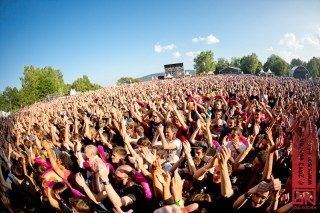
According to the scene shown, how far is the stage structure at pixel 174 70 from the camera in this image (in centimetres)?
4812

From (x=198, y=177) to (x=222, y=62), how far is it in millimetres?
113065

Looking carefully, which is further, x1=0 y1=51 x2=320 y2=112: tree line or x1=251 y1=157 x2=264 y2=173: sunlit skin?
x1=0 y1=51 x2=320 y2=112: tree line

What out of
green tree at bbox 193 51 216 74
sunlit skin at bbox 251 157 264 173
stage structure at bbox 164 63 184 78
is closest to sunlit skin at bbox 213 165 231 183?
sunlit skin at bbox 251 157 264 173

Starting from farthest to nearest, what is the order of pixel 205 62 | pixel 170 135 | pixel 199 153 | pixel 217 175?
pixel 205 62 < pixel 170 135 < pixel 199 153 < pixel 217 175

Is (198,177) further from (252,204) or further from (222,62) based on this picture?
(222,62)

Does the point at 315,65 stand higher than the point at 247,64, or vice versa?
the point at 247,64

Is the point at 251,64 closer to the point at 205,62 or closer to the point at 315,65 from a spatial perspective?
the point at 205,62

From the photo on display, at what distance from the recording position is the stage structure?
158 ft

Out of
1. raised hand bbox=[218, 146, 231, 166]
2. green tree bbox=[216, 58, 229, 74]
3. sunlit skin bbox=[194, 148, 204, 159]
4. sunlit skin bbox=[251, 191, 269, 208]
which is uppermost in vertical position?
green tree bbox=[216, 58, 229, 74]

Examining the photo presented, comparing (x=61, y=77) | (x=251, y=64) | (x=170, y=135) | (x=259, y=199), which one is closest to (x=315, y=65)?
(x=170, y=135)

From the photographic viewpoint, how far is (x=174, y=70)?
48.8 m

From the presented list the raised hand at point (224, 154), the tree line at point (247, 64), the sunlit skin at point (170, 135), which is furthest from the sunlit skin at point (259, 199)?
the tree line at point (247, 64)

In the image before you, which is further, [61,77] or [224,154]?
[61,77]

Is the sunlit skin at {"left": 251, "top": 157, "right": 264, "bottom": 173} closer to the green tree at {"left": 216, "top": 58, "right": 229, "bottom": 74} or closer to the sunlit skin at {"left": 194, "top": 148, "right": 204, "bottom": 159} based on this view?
the sunlit skin at {"left": 194, "top": 148, "right": 204, "bottom": 159}
